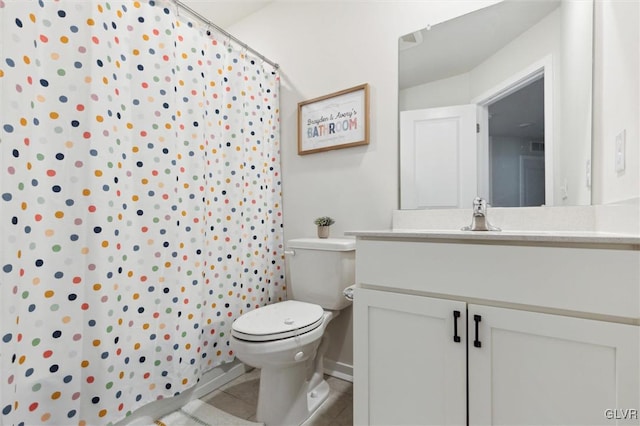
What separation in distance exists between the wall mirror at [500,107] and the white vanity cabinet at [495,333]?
0.59 m

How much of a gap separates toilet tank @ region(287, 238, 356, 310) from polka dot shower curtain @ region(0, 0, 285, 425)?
1.16 feet

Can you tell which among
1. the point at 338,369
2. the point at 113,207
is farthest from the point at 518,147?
the point at 113,207

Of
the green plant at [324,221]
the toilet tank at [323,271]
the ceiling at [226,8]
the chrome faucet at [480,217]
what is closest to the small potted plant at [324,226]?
the green plant at [324,221]

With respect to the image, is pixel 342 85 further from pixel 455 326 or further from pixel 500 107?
pixel 455 326

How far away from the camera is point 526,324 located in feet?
2.59

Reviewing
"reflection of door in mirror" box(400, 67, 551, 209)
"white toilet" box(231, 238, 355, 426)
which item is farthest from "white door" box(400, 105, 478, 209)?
"white toilet" box(231, 238, 355, 426)

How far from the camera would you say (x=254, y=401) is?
1518 millimetres

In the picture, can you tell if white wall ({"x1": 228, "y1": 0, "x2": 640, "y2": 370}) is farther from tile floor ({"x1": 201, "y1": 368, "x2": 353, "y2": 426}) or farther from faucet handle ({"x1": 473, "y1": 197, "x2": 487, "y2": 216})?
faucet handle ({"x1": 473, "y1": 197, "x2": 487, "y2": 216})

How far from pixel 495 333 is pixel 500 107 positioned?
1026 millimetres

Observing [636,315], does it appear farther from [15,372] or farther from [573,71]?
[15,372]

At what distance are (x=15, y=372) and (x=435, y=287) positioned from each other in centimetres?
137

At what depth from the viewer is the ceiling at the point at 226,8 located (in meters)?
2.10

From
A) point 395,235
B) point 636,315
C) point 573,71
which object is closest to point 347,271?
point 395,235

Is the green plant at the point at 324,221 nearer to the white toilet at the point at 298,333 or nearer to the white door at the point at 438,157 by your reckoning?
the white toilet at the point at 298,333
